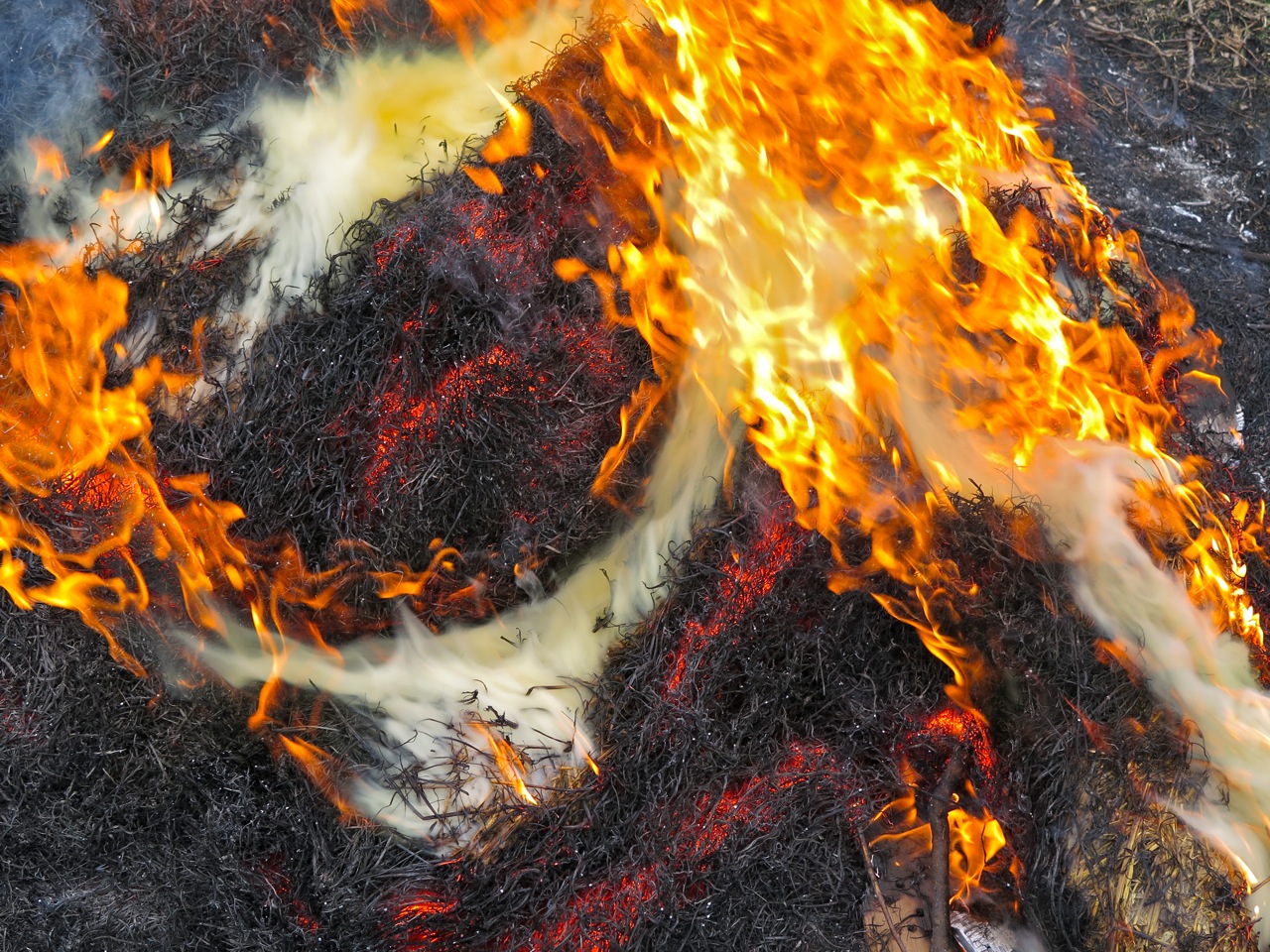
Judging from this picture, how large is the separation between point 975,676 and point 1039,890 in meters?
0.79

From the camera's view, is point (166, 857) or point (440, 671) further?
point (440, 671)

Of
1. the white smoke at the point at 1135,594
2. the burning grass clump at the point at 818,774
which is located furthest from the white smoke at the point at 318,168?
the white smoke at the point at 1135,594

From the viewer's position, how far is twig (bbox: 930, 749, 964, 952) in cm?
361

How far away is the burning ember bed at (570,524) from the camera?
11.6 ft

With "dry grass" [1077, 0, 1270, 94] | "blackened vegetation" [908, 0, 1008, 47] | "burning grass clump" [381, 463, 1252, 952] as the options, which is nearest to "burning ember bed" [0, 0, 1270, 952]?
"burning grass clump" [381, 463, 1252, 952]

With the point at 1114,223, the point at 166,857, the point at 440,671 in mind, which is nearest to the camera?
the point at 166,857

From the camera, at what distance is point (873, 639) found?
3.81 metres

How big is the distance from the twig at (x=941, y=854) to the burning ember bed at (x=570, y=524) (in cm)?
2

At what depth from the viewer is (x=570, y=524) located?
12.6 feet

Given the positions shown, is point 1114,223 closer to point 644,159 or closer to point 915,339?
point 915,339

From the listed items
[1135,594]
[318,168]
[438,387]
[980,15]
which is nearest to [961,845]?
[1135,594]

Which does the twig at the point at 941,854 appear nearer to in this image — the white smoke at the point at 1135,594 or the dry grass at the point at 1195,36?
the white smoke at the point at 1135,594

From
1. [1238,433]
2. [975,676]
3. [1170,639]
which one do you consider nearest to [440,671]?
[975,676]

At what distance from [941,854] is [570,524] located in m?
1.90
